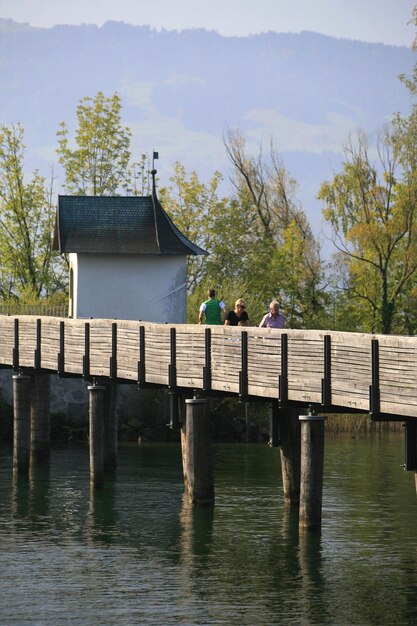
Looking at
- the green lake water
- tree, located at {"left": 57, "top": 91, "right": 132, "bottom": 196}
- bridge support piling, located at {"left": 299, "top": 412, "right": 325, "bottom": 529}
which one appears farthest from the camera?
tree, located at {"left": 57, "top": 91, "right": 132, "bottom": 196}

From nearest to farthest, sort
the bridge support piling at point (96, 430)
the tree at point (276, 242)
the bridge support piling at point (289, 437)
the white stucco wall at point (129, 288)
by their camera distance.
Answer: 1. the bridge support piling at point (289, 437)
2. the bridge support piling at point (96, 430)
3. the white stucco wall at point (129, 288)
4. the tree at point (276, 242)

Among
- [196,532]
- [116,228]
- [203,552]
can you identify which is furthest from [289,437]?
[116,228]

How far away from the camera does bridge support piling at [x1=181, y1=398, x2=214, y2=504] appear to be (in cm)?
3284

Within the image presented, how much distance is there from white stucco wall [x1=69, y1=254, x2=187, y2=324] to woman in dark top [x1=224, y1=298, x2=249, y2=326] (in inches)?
729

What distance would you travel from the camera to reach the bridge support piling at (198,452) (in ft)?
108

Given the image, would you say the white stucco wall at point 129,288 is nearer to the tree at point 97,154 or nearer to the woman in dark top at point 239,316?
the woman in dark top at point 239,316

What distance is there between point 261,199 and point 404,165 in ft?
41.6

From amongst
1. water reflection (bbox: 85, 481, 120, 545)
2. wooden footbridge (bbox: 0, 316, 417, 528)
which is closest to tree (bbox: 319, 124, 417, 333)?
wooden footbridge (bbox: 0, 316, 417, 528)

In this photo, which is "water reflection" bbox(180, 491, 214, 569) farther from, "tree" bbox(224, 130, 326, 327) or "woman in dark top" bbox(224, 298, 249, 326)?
"tree" bbox(224, 130, 326, 327)

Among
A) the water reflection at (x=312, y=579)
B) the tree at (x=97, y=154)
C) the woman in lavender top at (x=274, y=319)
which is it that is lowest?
the water reflection at (x=312, y=579)

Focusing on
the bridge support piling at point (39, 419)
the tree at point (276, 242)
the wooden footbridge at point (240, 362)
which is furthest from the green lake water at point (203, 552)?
the tree at point (276, 242)

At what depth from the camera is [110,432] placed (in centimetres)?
4269

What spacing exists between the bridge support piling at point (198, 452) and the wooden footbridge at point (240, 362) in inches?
5.1

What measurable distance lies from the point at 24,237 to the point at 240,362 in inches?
1675
